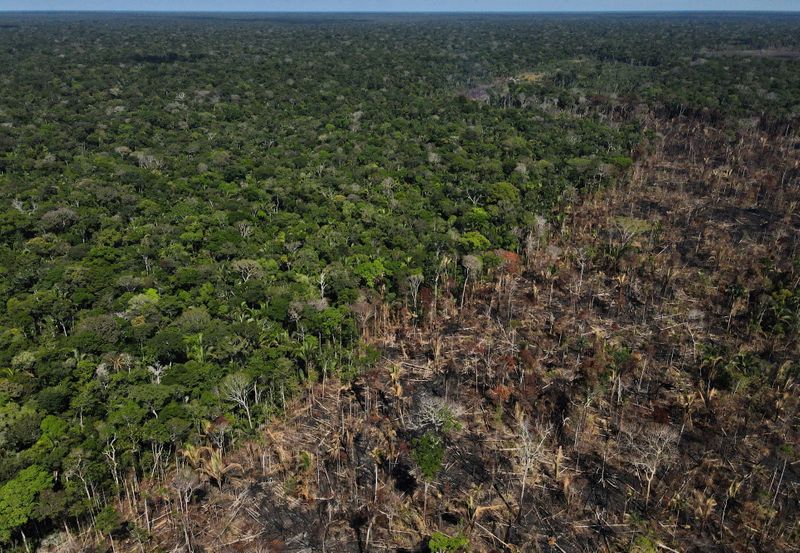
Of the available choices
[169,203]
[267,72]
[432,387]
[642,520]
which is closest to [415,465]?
[432,387]

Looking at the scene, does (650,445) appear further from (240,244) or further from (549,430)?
(240,244)

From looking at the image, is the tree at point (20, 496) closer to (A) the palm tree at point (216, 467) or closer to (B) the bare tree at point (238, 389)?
(A) the palm tree at point (216, 467)

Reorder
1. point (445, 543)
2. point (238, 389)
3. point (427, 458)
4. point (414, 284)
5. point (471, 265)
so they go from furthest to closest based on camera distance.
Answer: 1. point (471, 265)
2. point (414, 284)
3. point (238, 389)
4. point (427, 458)
5. point (445, 543)

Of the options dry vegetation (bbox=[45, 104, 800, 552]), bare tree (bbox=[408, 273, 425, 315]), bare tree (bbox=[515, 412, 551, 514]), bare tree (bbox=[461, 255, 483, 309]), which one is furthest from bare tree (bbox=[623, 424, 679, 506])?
bare tree (bbox=[461, 255, 483, 309])

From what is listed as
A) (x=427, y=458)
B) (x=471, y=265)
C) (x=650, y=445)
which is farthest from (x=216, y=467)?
(x=471, y=265)

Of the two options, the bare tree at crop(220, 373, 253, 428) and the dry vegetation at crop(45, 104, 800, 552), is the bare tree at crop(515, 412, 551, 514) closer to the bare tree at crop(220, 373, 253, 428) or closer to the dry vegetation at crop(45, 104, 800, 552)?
the dry vegetation at crop(45, 104, 800, 552)
